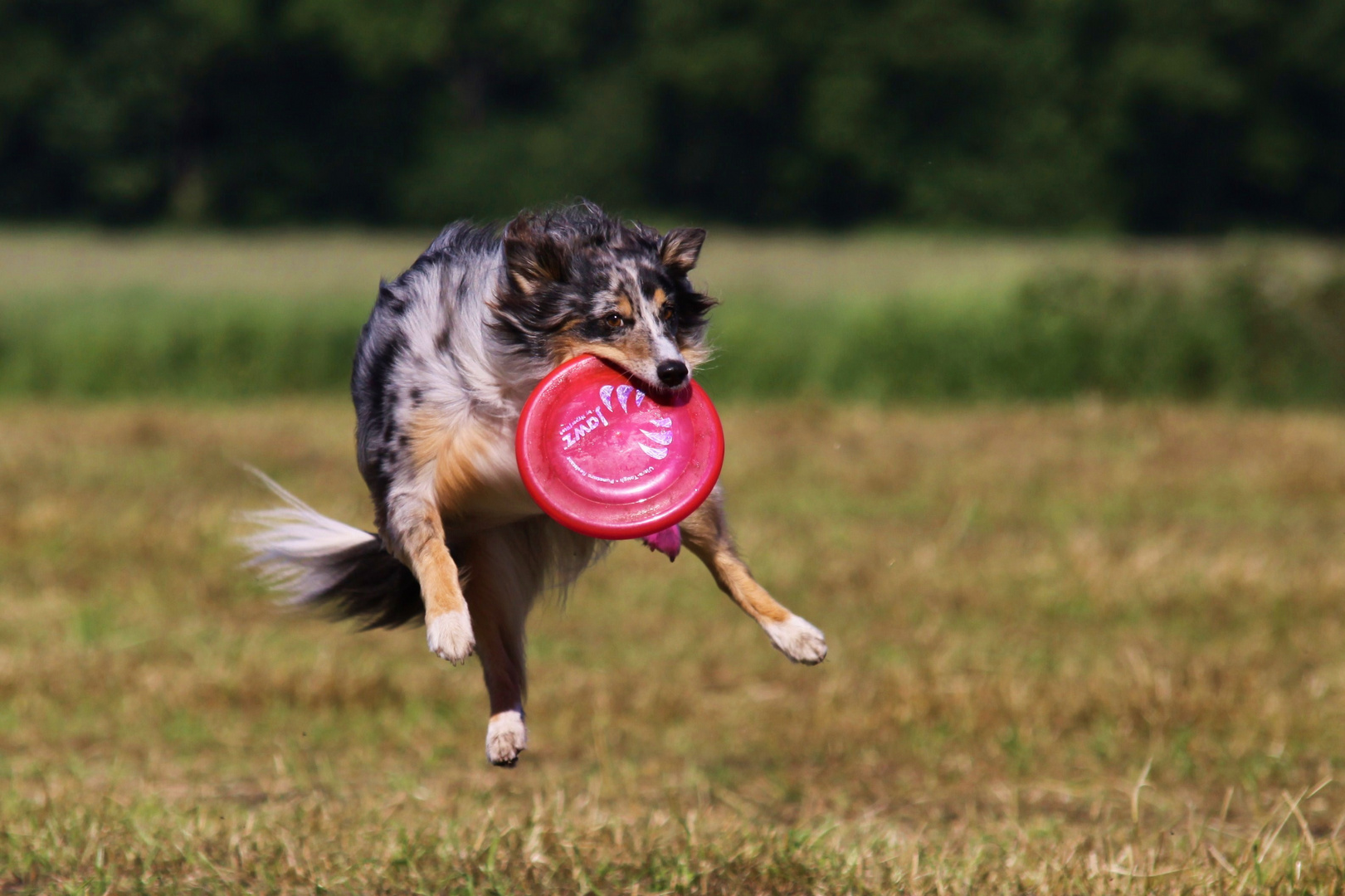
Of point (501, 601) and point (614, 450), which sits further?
point (501, 601)

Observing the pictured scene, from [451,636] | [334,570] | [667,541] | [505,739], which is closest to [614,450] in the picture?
[667,541]

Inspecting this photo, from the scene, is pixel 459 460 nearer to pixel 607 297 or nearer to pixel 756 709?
pixel 607 297

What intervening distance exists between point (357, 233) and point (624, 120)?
16.6 ft

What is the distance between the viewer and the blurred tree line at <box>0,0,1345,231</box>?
88.0ft

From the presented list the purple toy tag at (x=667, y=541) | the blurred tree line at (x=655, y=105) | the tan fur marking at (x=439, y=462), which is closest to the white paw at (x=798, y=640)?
the purple toy tag at (x=667, y=541)

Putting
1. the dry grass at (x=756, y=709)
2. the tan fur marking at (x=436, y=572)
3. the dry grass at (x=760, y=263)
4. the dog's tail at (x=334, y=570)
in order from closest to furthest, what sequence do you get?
the tan fur marking at (x=436, y=572) < the dry grass at (x=756, y=709) < the dog's tail at (x=334, y=570) < the dry grass at (x=760, y=263)

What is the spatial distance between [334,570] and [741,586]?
123 centimetres

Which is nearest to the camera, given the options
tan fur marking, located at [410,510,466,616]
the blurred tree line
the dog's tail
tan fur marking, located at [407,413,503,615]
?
tan fur marking, located at [410,510,466,616]

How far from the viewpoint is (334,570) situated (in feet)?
14.1

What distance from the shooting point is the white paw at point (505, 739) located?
11.4 feet

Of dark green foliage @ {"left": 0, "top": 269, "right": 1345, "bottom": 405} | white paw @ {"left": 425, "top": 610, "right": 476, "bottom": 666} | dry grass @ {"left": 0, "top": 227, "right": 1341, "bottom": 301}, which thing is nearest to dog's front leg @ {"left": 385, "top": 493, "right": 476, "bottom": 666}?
white paw @ {"left": 425, "top": 610, "right": 476, "bottom": 666}

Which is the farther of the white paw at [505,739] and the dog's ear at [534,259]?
the white paw at [505,739]

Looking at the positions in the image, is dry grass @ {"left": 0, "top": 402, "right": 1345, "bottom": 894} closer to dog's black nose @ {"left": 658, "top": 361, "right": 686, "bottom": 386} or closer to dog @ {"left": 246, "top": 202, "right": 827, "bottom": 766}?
dog @ {"left": 246, "top": 202, "right": 827, "bottom": 766}

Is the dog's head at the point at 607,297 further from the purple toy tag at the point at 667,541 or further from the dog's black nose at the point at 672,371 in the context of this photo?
the purple toy tag at the point at 667,541
